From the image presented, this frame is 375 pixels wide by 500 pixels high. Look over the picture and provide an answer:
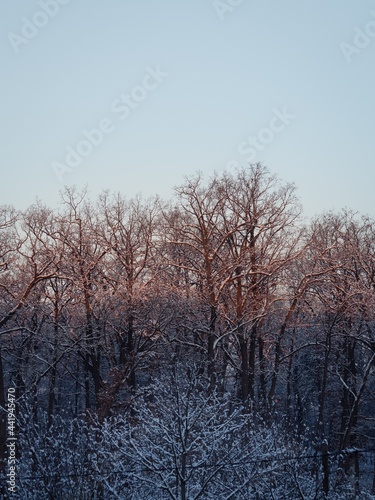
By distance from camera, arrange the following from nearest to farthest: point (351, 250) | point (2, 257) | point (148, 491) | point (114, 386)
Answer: point (148, 491) < point (114, 386) < point (2, 257) < point (351, 250)

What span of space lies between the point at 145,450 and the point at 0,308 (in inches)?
546

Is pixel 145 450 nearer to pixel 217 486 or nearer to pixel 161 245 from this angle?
pixel 217 486

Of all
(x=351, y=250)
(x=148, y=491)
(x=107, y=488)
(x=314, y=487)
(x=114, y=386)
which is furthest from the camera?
(x=351, y=250)

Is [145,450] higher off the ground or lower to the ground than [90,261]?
lower

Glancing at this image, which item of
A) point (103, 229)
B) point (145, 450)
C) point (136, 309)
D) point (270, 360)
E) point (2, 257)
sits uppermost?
point (103, 229)

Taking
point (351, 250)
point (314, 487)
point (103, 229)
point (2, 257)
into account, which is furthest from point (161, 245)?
point (314, 487)

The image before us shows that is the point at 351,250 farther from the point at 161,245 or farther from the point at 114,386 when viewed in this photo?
the point at 114,386

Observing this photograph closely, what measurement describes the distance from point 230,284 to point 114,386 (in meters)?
5.99

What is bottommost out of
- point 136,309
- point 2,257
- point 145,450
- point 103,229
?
point 145,450

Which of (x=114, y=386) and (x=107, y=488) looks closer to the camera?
(x=107, y=488)

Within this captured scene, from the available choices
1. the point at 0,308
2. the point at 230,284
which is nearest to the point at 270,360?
the point at 230,284

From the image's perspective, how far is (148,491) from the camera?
10.9 metres

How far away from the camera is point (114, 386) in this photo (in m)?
20.1

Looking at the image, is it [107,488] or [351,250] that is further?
[351,250]
